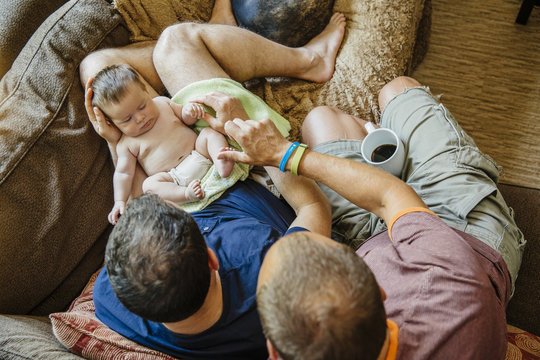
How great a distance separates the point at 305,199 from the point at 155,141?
53cm

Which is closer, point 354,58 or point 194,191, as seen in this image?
point 194,191

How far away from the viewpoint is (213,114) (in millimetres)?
1271

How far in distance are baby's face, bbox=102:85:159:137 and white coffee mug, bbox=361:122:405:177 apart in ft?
2.30

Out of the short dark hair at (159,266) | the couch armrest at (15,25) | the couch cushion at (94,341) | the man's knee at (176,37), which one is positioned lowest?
the couch cushion at (94,341)

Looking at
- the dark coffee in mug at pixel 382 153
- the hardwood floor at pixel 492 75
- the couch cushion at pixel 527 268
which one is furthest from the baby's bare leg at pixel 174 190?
the hardwood floor at pixel 492 75

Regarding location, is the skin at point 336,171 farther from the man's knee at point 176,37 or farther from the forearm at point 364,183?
the man's knee at point 176,37

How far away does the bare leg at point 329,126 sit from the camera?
136 centimetres

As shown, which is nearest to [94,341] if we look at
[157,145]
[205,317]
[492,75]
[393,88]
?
[205,317]

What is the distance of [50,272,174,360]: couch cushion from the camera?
2.81 feet

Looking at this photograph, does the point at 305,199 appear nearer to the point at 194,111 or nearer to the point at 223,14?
the point at 194,111

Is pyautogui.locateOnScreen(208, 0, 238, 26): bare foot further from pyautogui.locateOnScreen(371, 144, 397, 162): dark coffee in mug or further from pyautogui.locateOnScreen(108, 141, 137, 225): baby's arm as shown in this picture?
pyautogui.locateOnScreen(371, 144, 397, 162): dark coffee in mug

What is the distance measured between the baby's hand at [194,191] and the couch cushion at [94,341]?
437 millimetres

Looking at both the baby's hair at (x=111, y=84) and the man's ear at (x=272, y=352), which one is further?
the baby's hair at (x=111, y=84)

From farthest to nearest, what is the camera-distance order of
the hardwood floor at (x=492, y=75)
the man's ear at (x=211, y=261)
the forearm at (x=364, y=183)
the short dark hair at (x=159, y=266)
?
the hardwood floor at (x=492, y=75)
the forearm at (x=364, y=183)
the man's ear at (x=211, y=261)
the short dark hair at (x=159, y=266)
